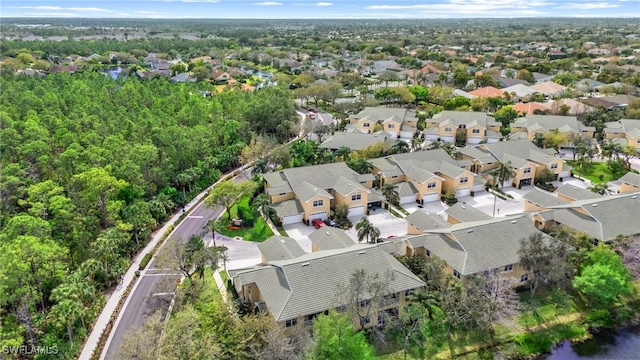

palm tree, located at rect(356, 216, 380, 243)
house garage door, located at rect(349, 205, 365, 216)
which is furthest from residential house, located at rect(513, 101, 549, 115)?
palm tree, located at rect(356, 216, 380, 243)

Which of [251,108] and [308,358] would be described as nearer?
[308,358]

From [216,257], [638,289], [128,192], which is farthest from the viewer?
[128,192]

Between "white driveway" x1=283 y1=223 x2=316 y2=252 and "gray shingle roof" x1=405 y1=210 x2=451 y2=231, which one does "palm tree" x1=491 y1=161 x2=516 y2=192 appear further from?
"white driveway" x1=283 y1=223 x2=316 y2=252

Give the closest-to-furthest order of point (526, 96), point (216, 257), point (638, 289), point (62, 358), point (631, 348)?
point (62, 358) < point (631, 348) < point (216, 257) < point (638, 289) < point (526, 96)

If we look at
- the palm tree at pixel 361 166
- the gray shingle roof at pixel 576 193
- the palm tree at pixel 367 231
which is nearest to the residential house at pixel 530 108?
the gray shingle roof at pixel 576 193

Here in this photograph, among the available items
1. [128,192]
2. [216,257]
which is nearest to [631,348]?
[216,257]

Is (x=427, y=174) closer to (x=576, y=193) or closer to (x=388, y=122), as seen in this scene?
(x=576, y=193)

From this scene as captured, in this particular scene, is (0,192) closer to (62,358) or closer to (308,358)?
(62,358)

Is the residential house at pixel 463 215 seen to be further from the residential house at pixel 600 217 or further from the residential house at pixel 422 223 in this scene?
the residential house at pixel 600 217
